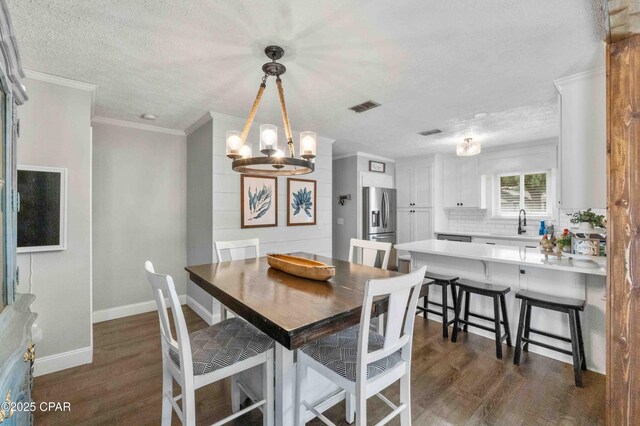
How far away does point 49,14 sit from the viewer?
5.34ft

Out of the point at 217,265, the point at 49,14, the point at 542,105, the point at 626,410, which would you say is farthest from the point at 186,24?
the point at 542,105

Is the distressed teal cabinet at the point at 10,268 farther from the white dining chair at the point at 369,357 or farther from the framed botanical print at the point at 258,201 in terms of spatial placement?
the framed botanical print at the point at 258,201

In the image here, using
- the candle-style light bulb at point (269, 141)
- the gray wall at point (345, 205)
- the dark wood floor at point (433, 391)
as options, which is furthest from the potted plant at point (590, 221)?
the gray wall at point (345, 205)

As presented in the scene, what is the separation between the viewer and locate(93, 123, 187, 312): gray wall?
3496 millimetres

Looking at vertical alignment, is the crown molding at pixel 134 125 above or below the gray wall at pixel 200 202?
above

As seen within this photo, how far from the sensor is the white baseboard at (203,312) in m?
3.32

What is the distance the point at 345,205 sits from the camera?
5664 mm

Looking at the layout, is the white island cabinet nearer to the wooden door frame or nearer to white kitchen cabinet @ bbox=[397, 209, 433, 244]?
the wooden door frame

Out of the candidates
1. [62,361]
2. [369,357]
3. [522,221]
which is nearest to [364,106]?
[369,357]

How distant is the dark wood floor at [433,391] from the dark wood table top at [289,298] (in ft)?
2.76

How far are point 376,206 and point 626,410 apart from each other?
14.3ft

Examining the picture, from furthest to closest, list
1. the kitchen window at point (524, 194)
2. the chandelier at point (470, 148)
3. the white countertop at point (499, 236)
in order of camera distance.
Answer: the kitchen window at point (524, 194) < the white countertop at point (499, 236) < the chandelier at point (470, 148)

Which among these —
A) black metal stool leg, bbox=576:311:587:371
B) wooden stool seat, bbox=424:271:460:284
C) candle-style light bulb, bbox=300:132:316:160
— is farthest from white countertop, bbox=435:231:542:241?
candle-style light bulb, bbox=300:132:316:160

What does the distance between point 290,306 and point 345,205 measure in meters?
4.38
